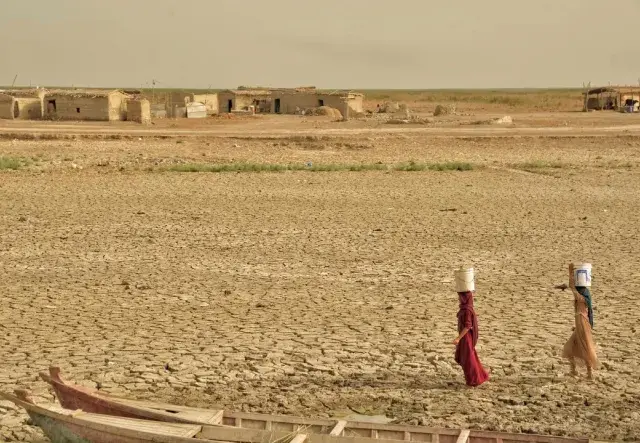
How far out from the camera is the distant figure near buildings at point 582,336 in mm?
7875

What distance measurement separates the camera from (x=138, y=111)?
4541 centimetres

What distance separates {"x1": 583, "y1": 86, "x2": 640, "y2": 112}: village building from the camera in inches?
2343

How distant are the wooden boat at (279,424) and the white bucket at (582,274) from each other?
2320mm

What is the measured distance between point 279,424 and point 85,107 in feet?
137

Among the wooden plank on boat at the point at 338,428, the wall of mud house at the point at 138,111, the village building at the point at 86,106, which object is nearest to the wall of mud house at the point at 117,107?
the village building at the point at 86,106

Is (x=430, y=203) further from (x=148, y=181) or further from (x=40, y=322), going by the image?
(x=40, y=322)

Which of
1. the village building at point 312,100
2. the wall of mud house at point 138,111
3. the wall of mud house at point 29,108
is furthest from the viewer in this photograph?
the village building at point 312,100

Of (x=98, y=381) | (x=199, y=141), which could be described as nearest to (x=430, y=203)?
(x=98, y=381)

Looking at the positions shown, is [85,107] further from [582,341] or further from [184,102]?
[582,341]

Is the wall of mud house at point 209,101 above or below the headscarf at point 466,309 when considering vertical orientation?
above

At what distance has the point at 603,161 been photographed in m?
28.3

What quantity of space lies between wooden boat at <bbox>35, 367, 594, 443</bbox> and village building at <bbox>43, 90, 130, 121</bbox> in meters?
40.2

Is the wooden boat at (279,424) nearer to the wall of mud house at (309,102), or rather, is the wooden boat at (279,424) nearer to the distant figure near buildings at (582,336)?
the distant figure near buildings at (582,336)

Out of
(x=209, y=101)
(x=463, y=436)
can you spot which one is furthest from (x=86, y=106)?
(x=463, y=436)
